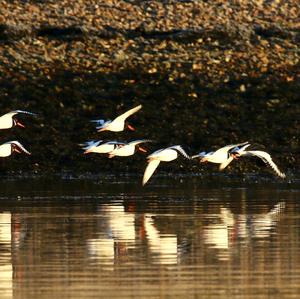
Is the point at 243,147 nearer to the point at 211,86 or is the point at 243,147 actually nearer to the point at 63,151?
the point at 63,151

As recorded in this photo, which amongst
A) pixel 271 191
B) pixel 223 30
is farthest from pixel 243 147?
pixel 223 30

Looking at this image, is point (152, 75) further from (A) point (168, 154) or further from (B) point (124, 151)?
(A) point (168, 154)

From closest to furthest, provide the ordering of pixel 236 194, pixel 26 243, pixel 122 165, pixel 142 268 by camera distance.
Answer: pixel 142 268 → pixel 26 243 → pixel 236 194 → pixel 122 165

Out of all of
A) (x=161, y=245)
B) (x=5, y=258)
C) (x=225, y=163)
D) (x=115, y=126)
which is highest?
(x=115, y=126)

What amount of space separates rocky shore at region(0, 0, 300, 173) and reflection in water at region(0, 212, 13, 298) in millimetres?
9789

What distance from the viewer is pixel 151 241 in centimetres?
2220

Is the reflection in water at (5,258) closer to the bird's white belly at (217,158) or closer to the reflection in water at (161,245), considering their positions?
the reflection in water at (161,245)

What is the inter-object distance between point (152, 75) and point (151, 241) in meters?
19.3

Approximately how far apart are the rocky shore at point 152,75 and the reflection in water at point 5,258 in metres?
9.79

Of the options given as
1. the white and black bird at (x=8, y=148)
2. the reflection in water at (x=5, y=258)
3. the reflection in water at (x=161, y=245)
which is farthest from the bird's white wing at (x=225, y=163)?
the reflection in water at (x=161, y=245)

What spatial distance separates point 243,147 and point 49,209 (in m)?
4.96

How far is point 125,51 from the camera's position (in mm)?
43781

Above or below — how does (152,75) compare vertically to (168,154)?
above

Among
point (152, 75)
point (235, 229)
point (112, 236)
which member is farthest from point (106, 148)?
point (152, 75)
